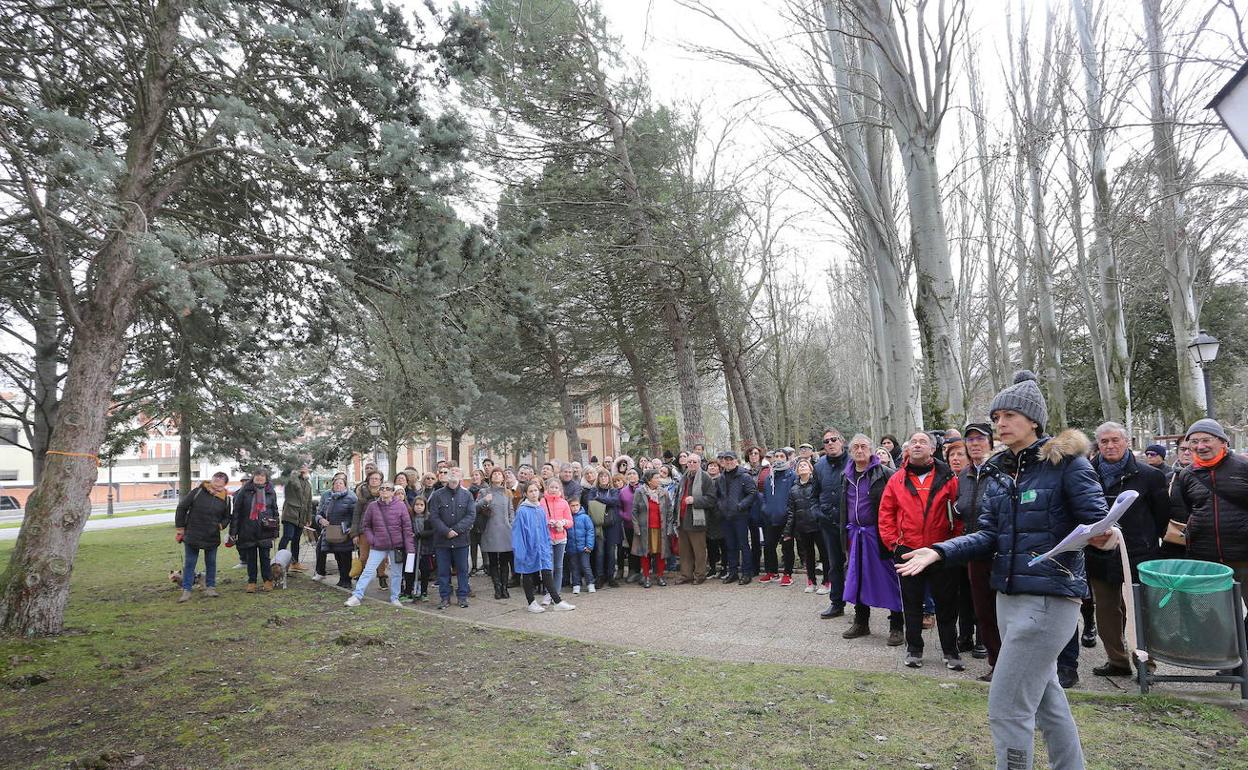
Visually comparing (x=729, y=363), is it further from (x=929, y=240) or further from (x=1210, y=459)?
(x=1210, y=459)

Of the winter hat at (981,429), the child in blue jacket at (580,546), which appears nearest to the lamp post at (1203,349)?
the winter hat at (981,429)

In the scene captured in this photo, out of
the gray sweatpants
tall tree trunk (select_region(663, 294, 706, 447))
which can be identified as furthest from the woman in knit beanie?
tall tree trunk (select_region(663, 294, 706, 447))

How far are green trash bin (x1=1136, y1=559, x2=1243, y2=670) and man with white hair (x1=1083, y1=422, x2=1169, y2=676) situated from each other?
0.40 meters

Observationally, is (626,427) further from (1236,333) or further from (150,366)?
(150,366)

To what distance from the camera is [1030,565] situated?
3.20 metres

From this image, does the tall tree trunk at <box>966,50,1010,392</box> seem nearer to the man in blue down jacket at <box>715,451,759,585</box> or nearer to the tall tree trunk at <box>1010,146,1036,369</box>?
the tall tree trunk at <box>1010,146,1036,369</box>

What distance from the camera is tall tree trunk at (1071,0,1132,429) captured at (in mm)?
13938

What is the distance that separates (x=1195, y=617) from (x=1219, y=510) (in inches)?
34.4

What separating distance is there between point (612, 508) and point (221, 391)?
639 centimetres

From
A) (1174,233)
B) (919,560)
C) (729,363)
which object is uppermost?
(1174,233)

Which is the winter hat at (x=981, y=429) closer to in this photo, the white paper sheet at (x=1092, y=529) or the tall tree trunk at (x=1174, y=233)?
the white paper sheet at (x=1092, y=529)

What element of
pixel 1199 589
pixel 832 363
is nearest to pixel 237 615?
pixel 1199 589

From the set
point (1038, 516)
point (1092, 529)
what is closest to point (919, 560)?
point (1038, 516)

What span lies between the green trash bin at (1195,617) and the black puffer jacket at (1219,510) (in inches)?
11.4
